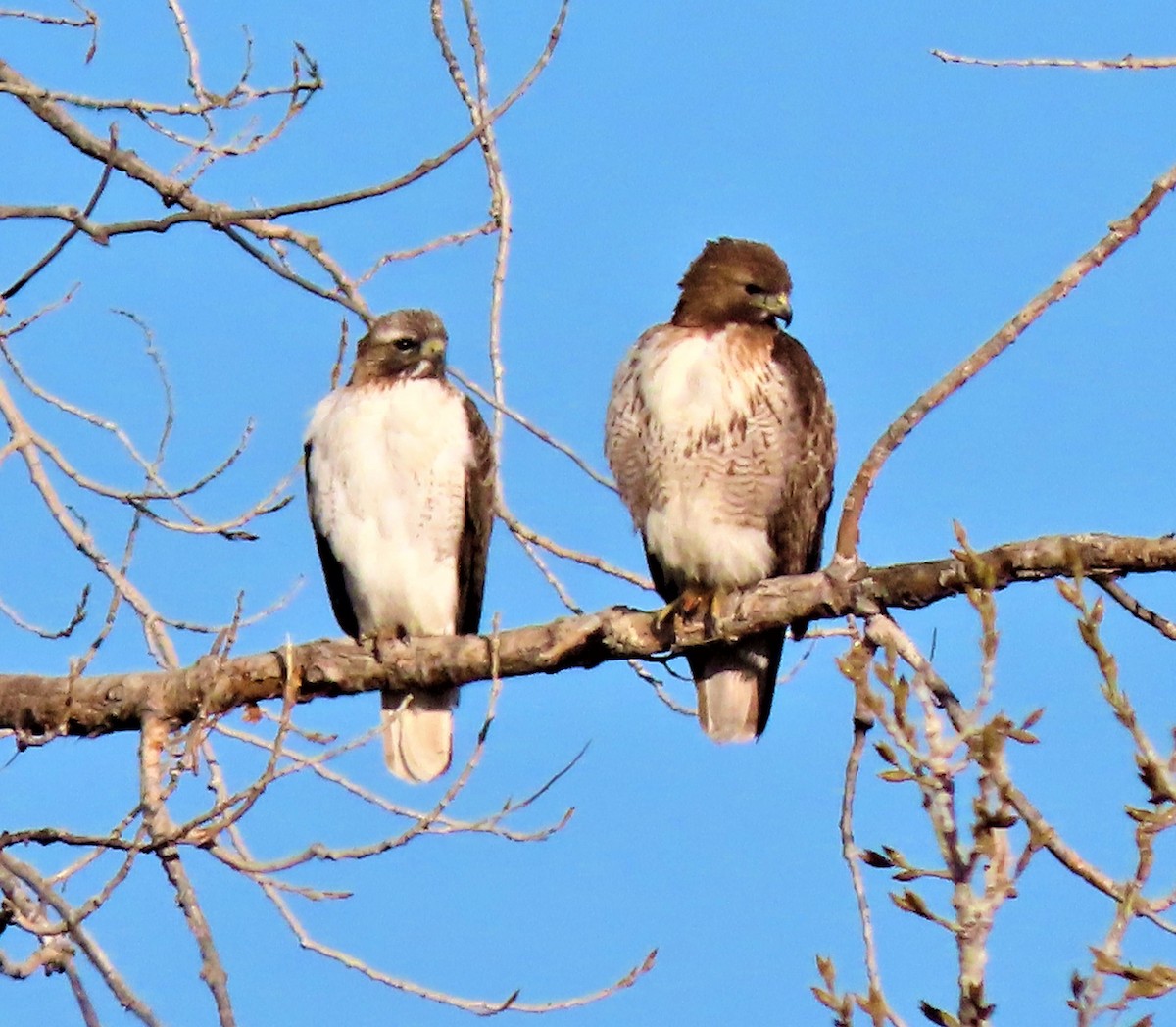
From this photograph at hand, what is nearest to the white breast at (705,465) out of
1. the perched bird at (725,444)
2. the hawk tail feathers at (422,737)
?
the perched bird at (725,444)

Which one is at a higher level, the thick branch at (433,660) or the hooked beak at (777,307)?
the hooked beak at (777,307)

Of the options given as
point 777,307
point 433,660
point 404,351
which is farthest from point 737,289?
point 433,660

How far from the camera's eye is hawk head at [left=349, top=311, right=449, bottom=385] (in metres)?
6.21

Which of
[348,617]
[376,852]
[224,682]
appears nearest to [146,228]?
[224,682]

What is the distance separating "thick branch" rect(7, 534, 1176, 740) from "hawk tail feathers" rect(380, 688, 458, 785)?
3.46ft

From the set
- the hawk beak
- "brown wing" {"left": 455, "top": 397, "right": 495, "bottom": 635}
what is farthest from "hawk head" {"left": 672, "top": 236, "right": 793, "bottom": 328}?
"brown wing" {"left": 455, "top": 397, "right": 495, "bottom": 635}

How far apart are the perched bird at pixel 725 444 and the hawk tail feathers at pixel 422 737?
95cm

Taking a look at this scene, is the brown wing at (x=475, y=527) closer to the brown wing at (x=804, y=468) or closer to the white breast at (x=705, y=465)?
the white breast at (x=705, y=465)

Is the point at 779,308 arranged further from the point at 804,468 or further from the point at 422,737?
the point at 422,737

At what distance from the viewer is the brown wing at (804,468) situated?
5.58 metres

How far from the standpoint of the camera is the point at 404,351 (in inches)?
246

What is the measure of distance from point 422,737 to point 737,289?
172 centimetres

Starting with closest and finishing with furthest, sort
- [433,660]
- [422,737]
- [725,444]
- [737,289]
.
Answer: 1. [433,660]
2. [725,444]
3. [737,289]
4. [422,737]

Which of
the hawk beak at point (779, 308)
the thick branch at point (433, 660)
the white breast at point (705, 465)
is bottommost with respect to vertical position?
the thick branch at point (433, 660)
